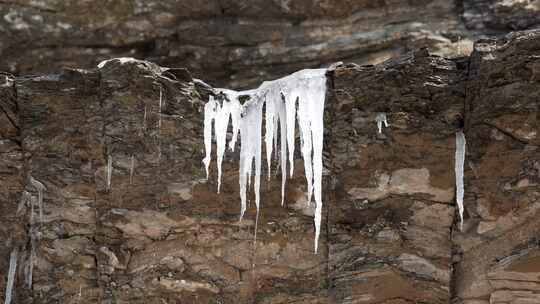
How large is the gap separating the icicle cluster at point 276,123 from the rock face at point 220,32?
2070 mm

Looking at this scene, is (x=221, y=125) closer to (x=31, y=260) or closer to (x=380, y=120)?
(x=380, y=120)

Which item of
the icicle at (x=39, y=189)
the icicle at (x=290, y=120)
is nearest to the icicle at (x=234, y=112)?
the icicle at (x=290, y=120)

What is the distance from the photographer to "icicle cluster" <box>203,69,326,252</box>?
6.07 metres

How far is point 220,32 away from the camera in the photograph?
27.6ft

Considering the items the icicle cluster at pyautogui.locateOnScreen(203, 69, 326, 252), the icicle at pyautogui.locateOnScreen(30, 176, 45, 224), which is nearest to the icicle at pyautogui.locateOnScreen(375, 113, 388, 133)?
the icicle cluster at pyautogui.locateOnScreen(203, 69, 326, 252)

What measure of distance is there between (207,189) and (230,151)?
0.38 metres

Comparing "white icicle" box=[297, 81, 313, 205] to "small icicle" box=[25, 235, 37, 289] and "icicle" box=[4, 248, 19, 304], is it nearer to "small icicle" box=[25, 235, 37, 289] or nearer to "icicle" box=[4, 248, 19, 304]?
"small icicle" box=[25, 235, 37, 289]

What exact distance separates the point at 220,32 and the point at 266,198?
286cm

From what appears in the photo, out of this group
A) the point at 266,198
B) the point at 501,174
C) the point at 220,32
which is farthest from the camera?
the point at 220,32

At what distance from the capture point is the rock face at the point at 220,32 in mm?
8234

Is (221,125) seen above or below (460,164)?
above

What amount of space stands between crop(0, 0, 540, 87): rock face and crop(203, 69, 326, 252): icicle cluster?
207 cm

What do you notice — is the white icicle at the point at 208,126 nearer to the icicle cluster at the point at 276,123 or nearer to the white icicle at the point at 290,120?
the icicle cluster at the point at 276,123

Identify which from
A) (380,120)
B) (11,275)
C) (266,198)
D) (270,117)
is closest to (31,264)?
(11,275)
